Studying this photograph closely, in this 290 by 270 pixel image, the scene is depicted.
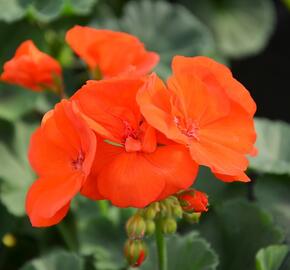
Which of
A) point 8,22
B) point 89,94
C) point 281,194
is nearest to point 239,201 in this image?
point 281,194

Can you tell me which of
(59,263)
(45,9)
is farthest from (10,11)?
(59,263)

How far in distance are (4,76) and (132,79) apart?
0.45 meters

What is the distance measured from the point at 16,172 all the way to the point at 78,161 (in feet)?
2.39

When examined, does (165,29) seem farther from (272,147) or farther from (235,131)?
(235,131)

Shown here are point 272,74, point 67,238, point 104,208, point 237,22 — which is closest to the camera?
point 104,208

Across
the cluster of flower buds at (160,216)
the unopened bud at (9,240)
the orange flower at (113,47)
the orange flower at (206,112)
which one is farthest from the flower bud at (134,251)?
the unopened bud at (9,240)

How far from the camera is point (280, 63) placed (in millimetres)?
2961

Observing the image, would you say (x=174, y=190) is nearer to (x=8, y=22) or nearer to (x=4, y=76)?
(x=4, y=76)

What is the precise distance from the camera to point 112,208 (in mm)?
1771

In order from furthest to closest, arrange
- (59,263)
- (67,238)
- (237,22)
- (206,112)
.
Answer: (237,22) < (67,238) < (59,263) < (206,112)

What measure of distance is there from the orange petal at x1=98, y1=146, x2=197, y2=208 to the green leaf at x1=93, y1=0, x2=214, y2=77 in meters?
1.13

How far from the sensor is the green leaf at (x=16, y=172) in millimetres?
1716

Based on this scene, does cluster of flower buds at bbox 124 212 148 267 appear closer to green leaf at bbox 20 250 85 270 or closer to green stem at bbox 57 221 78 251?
green leaf at bbox 20 250 85 270

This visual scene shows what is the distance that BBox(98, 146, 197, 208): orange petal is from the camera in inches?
39.5
